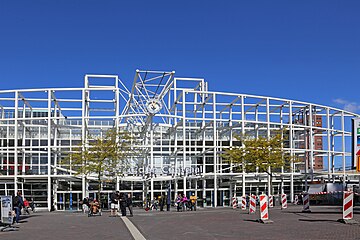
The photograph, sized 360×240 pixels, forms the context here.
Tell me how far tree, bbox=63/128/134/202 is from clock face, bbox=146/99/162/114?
2.99 metres

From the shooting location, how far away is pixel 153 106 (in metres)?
45.5

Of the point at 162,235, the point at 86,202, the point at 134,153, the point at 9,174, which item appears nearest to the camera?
the point at 162,235

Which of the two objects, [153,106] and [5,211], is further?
[153,106]

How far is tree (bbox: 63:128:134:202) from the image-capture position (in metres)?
40.3

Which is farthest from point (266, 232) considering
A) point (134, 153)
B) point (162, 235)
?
point (134, 153)

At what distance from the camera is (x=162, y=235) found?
17453 millimetres

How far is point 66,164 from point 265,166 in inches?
645

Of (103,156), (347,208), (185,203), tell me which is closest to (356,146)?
(347,208)

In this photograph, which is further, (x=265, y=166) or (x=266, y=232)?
(x=265, y=166)

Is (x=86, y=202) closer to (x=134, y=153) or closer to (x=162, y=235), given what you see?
(x=134, y=153)

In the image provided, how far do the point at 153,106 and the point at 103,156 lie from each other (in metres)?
7.46

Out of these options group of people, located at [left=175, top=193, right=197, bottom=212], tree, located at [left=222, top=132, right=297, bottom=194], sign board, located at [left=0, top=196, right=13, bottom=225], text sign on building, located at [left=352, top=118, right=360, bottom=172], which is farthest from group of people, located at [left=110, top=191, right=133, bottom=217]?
tree, located at [left=222, top=132, right=297, bottom=194]

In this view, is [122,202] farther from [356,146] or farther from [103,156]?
[356,146]

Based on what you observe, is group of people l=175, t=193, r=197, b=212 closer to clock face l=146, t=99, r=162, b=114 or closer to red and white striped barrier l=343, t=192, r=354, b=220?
clock face l=146, t=99, r=162, b=114
